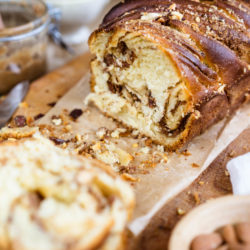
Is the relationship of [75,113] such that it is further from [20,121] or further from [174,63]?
[174,63]

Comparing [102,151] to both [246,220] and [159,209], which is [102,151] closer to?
[159,209]

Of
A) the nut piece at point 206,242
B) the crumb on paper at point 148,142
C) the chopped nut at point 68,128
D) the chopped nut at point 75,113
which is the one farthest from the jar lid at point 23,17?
the nut piece at point 206,242

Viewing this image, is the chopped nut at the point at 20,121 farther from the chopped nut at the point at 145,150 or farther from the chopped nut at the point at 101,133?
the chopped nut at the point at 145,150

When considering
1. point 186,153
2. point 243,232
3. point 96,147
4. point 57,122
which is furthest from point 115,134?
point 243,232

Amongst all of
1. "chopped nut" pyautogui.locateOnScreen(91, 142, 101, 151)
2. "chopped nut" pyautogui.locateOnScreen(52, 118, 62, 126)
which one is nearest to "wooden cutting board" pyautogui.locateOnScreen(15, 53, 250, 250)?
"chopped nut" pyautogui.locateOnScreen(52, 118, 62, 126)

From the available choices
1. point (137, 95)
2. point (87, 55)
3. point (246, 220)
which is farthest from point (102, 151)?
point (87, 55)

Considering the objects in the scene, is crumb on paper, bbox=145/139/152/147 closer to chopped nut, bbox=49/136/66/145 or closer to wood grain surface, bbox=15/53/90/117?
chopped nut, bbox=49/136/66/145
